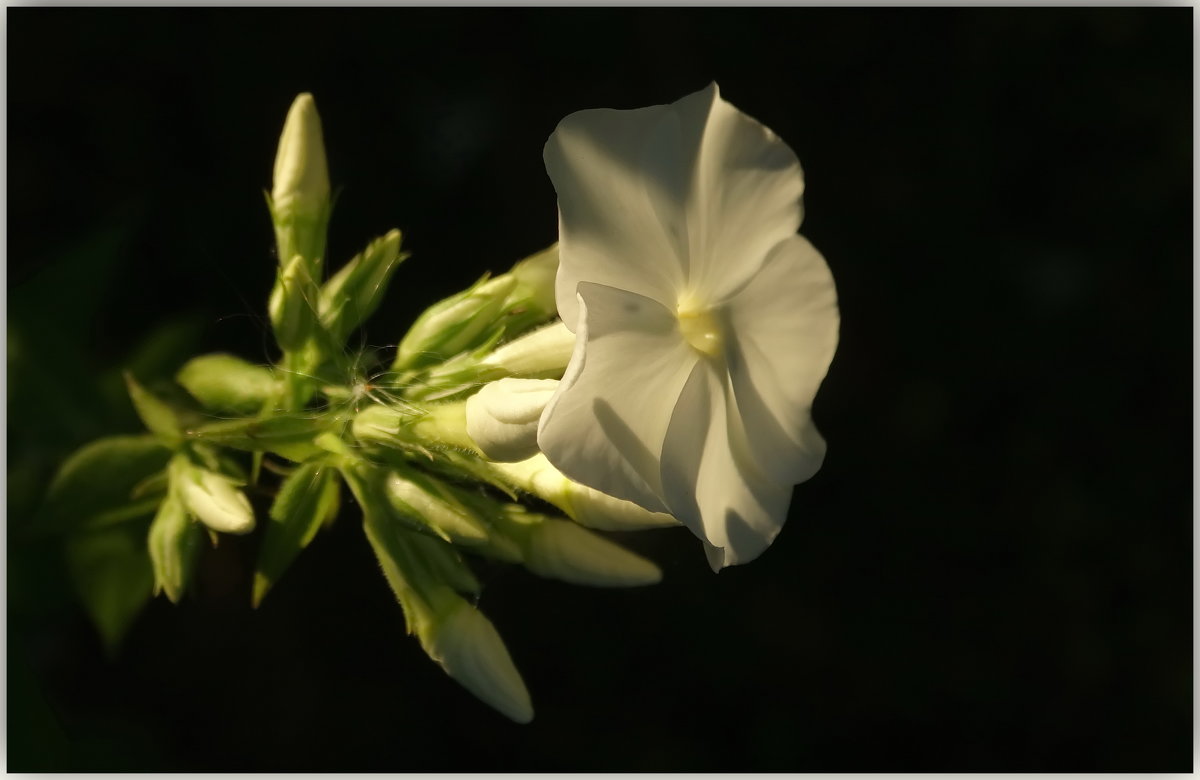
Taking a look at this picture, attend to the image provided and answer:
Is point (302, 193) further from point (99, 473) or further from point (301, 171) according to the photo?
point (99, 473)

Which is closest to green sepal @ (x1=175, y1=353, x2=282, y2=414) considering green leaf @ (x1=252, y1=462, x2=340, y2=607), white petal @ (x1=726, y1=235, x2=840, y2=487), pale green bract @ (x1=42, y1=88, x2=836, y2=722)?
pale green bract @ (x1=42, y1=88, x2=836, y2=722)

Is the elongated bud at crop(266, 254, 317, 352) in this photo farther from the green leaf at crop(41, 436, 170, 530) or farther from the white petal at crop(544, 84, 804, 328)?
the white petal at crop(544, 84, 804, 328)

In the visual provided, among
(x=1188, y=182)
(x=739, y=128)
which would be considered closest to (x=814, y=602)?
(x=1188, y=182)

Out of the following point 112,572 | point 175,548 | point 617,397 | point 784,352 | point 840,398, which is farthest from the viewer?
point 840,398

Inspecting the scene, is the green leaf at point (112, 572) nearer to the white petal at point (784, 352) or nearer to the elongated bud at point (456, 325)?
the elongated bud at point (456, 325)

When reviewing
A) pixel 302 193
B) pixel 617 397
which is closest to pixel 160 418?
pixel 302 193
